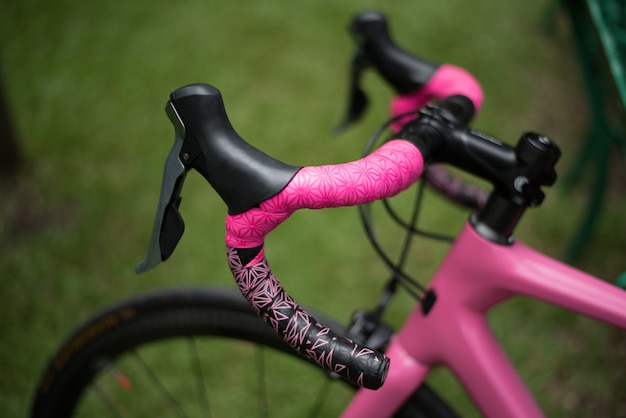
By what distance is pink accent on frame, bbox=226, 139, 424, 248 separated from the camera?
560 mm

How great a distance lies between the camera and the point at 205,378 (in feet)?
5.50

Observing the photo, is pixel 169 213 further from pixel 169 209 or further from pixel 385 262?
pixel 385 262

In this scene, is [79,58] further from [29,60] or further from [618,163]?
[618,163]

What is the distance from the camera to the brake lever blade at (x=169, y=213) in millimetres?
608

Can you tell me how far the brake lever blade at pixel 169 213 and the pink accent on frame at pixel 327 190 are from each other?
69 millimetres

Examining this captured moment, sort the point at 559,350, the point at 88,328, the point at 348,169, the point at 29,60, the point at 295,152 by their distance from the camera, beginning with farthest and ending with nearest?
the point at 29,60
the point at 295,152
the point at 559,350
the point at 88,328
the point at 348,169

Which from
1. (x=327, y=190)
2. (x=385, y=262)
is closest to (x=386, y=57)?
(x=385, y=262)

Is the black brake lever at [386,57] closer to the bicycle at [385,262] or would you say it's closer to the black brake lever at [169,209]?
the bicycle at [385,262]

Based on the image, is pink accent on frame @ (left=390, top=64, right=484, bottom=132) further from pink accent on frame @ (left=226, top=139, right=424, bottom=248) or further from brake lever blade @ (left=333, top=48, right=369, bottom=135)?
pink accent on frame @ (left=226, top=139, right=424, bottom=248)

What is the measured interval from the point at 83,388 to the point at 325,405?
80 cm

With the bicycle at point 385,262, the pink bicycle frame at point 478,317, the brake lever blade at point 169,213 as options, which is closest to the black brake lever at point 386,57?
the bicycle at point 385,262

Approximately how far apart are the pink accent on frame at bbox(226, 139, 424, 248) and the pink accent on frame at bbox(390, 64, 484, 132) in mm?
286

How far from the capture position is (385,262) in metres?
0.84

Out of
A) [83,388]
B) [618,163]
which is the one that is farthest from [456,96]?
[618,163]
